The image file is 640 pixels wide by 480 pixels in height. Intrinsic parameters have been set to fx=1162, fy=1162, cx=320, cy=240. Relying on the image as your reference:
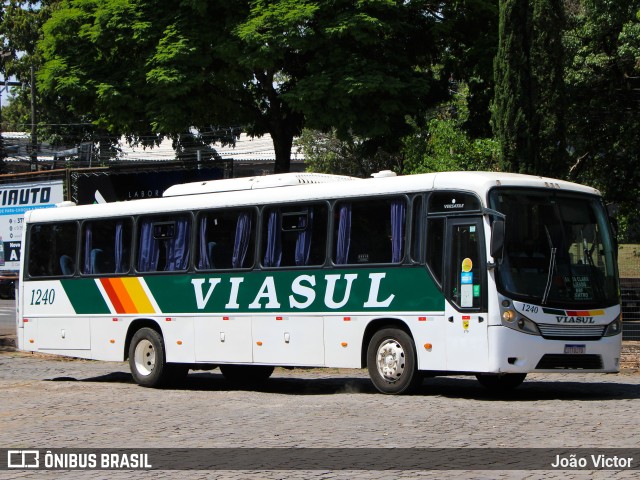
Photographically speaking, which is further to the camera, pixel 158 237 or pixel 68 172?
pixel 68 172

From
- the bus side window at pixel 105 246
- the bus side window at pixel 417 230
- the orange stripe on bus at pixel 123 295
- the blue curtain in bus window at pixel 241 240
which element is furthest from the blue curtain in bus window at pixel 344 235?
the bus side window at pixel 105 246

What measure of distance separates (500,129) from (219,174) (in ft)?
33.9

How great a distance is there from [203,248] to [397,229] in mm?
3953

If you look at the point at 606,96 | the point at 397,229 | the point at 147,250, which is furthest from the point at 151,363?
the point at 606,96

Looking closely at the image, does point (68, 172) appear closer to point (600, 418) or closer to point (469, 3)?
point (469, 3)

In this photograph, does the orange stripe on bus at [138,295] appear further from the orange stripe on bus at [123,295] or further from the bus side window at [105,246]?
the bus side window at [105,246]

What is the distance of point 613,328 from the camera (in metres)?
15.7

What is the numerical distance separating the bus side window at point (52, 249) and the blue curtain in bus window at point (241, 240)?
13.2 ft

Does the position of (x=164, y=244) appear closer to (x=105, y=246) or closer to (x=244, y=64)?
(x=105, y=246)

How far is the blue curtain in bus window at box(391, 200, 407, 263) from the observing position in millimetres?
16047

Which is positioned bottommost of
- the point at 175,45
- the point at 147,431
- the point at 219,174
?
the point at 147,431

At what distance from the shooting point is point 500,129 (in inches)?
1006

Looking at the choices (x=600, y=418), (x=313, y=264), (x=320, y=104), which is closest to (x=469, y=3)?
(x=320, y=104)

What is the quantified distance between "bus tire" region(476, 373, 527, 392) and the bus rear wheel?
521 centimetres
